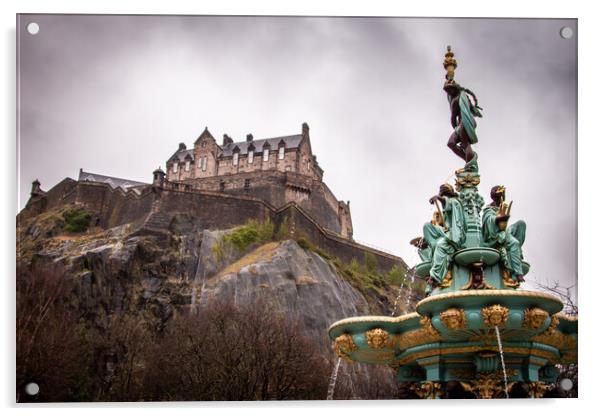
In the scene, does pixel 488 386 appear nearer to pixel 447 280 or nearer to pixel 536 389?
pixel 536 389

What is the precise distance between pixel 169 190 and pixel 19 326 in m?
26.1

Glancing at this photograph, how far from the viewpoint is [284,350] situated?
729 inches

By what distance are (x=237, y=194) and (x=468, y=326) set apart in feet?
109

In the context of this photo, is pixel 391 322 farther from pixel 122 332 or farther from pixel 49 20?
pixel 122 332

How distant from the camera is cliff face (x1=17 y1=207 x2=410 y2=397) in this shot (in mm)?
25953

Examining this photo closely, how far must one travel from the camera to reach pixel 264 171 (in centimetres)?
4144

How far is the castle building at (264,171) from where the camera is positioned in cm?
4050

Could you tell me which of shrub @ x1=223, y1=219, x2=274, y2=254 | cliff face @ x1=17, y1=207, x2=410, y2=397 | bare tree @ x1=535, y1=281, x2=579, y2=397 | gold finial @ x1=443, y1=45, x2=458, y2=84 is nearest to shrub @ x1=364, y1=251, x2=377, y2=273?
Result: cliff face @ x1=17, y1=207, x2=410, y2=397

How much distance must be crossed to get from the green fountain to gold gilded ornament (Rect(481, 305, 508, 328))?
24mm

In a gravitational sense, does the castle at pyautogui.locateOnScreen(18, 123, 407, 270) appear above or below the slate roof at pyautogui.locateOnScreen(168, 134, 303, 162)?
below

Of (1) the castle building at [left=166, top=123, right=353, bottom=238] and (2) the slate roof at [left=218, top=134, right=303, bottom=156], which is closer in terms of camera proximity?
(1) the castle building at [left=166, top=123, right=353, bottom=238]

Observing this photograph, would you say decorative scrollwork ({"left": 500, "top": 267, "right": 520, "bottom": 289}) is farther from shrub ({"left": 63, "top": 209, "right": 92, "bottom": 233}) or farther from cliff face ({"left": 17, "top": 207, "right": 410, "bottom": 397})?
shrub ({"left": 63, "top": 209, "right": 92, "bottom": 233})

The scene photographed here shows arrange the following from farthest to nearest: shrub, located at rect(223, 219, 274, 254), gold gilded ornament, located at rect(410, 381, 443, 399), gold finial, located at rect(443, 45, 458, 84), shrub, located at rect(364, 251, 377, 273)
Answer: shrub, located at rect(364, 251, 377, 273) < shrub, located at rect(223, 219, 274, 254) < gold finial, located at rect(443, 45, 458, 84) < gold gilded ornament, located at rect(410, 381, 443, 399)

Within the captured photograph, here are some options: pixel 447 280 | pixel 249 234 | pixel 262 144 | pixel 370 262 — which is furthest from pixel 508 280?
pixel 262 144
